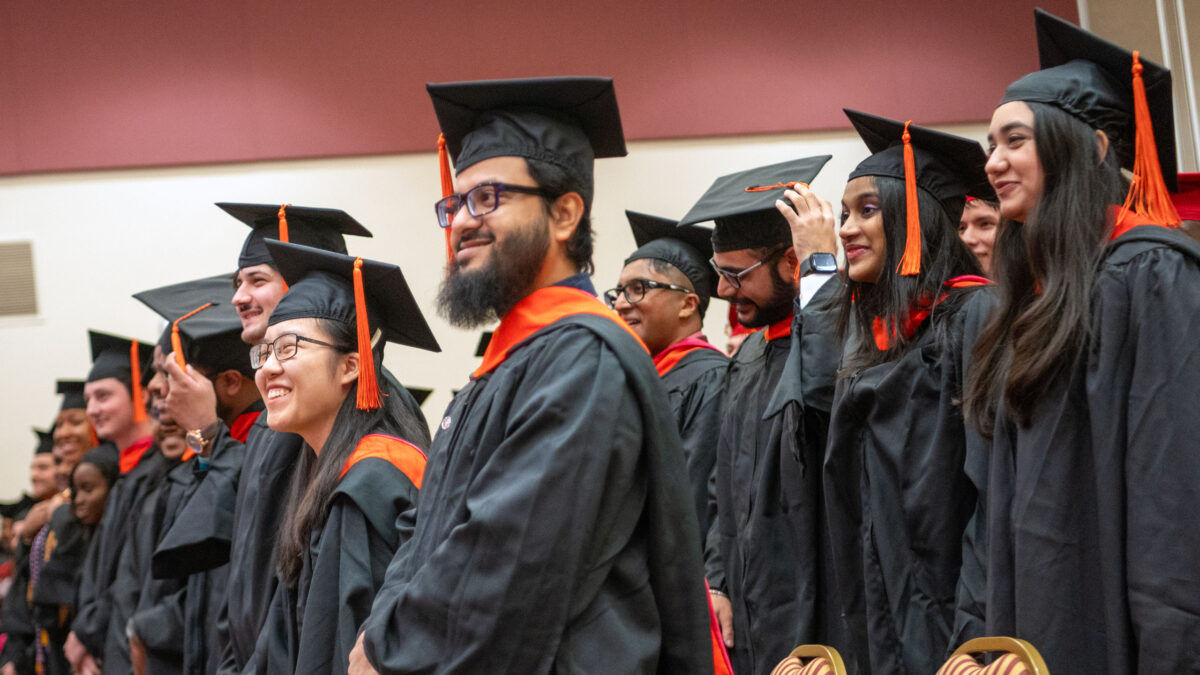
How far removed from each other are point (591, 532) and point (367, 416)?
1454mm

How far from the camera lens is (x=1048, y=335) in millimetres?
2498

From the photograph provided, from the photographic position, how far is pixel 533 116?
2604mm

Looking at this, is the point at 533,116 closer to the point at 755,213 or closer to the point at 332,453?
the point at 332,453

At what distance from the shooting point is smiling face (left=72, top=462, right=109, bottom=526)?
6102 mm

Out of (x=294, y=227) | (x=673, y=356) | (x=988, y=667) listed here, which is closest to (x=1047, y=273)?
(x=988, y=667)

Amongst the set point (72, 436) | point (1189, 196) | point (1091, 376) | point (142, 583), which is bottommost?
point (142, 583)

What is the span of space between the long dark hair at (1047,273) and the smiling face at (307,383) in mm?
1857

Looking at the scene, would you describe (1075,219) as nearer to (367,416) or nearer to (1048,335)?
A: (1048,335)

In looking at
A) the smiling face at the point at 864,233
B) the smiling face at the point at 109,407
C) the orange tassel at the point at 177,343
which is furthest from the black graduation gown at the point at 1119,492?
the smiling face at the point at 109,407

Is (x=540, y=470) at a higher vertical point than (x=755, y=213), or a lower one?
lower

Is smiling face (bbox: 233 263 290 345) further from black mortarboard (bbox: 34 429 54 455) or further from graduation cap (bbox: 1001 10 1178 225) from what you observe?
black mortarboard (bbox: 34 429 54 455)

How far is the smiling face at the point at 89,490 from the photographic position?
6102 mm

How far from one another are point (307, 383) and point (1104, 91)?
91.8 inches

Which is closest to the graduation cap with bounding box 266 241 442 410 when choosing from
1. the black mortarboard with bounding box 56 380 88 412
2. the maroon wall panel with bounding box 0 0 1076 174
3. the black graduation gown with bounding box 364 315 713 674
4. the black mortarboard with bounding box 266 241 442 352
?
the black mortarboard with bounding box 266 241 442 352
